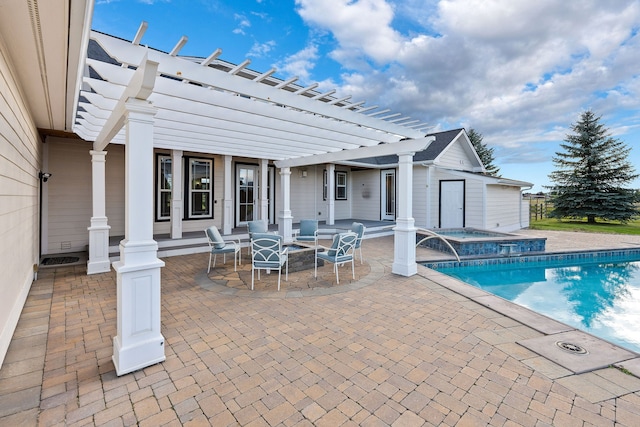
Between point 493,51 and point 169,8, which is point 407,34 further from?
point 169,8

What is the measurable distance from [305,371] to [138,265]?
1.81 metres

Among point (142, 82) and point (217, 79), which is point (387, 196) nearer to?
point (217, 79)

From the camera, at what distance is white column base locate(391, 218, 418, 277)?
18.8 ft

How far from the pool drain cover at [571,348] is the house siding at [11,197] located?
541cm

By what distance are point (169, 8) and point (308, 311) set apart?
698cm

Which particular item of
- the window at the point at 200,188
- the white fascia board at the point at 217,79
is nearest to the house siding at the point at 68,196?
the window at the point at 200,188

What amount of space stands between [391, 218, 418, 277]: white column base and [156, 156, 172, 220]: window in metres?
6.75

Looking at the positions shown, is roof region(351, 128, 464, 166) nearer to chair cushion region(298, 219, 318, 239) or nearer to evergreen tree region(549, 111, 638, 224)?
chair cushion region(298, 219, 318, 239)

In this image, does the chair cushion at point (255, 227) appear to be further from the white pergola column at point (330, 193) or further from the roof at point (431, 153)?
the roof at point (431, 153)

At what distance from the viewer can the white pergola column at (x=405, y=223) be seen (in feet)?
18.7

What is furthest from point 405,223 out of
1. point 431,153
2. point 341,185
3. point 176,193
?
point 341,185

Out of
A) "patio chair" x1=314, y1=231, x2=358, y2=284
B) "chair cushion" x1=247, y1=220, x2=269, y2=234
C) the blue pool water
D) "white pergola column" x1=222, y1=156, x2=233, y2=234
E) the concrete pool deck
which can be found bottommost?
the blue pool water

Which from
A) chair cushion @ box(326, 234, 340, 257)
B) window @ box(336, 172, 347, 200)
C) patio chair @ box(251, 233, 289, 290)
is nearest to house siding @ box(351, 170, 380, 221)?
window @ box(336, 172, 347, 200)

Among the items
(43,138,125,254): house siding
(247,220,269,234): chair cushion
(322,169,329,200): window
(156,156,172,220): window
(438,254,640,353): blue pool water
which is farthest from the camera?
(322,169,329,200): window
